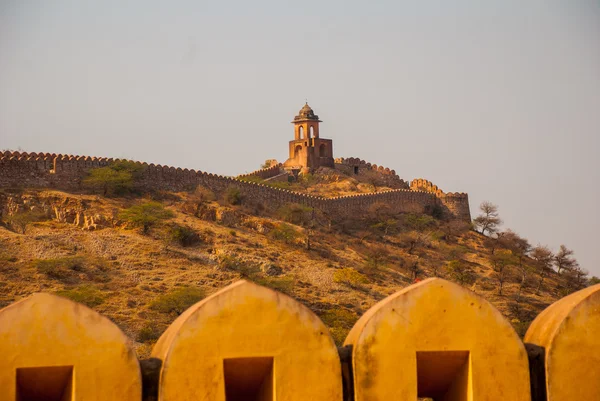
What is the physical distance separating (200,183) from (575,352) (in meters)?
30.3

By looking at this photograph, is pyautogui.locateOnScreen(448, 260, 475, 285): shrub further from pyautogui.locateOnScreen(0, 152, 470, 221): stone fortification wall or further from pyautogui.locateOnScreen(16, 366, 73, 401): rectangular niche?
pyautogui.locateOnScreen(16, 366, 73, 401): rectangular niche

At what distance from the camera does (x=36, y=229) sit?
98.7ft

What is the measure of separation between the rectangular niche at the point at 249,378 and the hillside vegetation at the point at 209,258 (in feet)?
55.6

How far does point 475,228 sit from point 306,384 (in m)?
40.6

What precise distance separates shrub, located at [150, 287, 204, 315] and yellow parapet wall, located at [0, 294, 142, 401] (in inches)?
808

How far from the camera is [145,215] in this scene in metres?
32.1

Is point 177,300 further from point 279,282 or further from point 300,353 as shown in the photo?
point 300,353

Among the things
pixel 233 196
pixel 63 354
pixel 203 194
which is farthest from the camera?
pixel 233 196

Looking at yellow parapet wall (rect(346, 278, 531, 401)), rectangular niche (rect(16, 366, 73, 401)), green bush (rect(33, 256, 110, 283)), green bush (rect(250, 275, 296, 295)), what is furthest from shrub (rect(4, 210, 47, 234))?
yellow parapet wall (rect(346, 278, 531, 401))

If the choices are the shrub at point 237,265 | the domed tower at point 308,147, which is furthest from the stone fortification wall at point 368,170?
the shrub at point 237,265

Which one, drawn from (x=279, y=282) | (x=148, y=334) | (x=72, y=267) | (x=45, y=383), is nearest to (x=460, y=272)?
(x=279, y=282)

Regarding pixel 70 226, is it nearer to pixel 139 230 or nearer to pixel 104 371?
pixel 139 230

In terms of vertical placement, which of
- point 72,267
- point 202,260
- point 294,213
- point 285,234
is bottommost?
point 72,267

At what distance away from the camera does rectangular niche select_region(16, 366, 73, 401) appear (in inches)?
206
